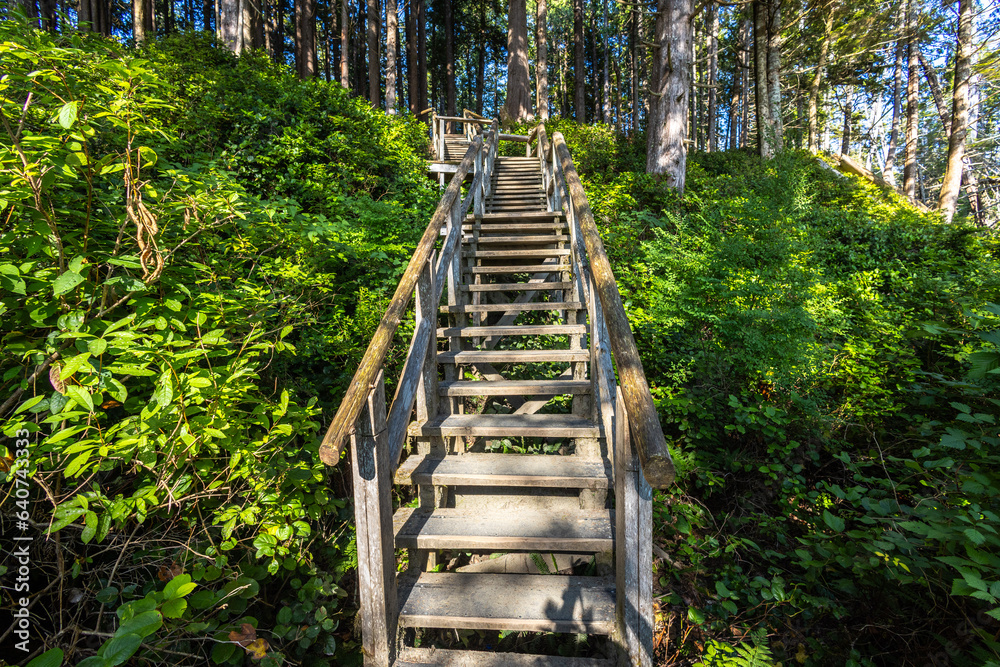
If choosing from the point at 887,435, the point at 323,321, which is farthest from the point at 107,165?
the point at 887,435

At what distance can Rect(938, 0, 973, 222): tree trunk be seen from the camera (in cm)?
856

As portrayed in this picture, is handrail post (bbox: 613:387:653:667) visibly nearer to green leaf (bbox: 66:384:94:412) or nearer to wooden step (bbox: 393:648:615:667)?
wooden step (bbox: 393:648:615:667)

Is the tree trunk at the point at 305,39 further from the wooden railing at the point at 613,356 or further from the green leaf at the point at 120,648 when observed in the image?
the green leaf at the point at 120,648

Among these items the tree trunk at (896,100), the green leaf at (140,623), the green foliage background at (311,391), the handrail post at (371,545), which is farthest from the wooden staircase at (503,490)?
the tree trunk at (896,100)

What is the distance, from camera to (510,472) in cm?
241

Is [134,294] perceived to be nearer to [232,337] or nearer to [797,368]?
[232,337]

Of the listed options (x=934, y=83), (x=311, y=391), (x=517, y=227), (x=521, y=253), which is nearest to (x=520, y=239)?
(x=521, y=253)

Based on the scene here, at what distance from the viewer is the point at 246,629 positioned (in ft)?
5.83

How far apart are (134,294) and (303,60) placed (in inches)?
725

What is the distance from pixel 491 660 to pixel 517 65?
18.2 meters

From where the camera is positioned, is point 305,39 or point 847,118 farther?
point 847,118

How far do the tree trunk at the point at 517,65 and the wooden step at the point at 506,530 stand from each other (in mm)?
16702

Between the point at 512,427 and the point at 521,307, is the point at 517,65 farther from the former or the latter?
the point at 512,427

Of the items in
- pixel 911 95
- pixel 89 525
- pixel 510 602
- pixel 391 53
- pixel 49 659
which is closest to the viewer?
pixel 49 659
